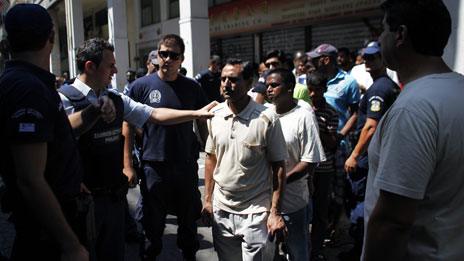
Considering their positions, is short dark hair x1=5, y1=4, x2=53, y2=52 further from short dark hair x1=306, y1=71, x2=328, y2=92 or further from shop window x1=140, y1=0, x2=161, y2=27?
shop window x1=140, y1=0, x2=161, y2=27

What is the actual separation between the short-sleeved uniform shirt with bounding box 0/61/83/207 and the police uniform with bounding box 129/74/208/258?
61.7 inches

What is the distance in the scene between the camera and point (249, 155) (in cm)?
287

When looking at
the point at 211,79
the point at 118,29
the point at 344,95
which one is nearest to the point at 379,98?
the point at 344,95

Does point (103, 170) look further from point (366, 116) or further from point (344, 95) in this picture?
point (344, 95)

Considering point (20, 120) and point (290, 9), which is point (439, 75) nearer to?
point (20, 120)

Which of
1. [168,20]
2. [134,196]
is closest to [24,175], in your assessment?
[134,196]

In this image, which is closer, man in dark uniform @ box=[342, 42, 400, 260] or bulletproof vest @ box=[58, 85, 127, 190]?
bulletproof vest @ box=[58, 85, 127, 190]

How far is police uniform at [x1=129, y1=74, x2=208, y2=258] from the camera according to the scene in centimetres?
378

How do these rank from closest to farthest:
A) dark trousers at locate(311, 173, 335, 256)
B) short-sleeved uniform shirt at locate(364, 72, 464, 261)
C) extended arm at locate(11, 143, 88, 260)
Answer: short-sleeved uniform shirt at locate(364, 72, 464, 261), extended arm at locate(11, 143, 88, 260), dark trousers at locate(311, 173, 335, 256)

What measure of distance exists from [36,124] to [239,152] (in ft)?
4.41

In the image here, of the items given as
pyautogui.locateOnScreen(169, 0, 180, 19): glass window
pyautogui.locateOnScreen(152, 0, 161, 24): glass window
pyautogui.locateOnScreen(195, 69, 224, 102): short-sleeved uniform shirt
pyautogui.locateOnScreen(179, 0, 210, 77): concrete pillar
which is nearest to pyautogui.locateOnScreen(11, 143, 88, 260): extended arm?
pyautogui.locateOnScreen(195, 69, 224, 102): short-sleeved uniform shirt

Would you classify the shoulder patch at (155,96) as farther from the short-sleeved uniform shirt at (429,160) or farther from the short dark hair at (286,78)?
the short-sleeved uniform shirt at (429,160)

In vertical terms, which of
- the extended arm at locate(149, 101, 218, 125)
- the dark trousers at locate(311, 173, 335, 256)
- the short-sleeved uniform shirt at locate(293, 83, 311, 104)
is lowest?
the dark trousers at locate(311, 173, 335, 256)

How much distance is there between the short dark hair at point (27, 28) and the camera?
201 cm
